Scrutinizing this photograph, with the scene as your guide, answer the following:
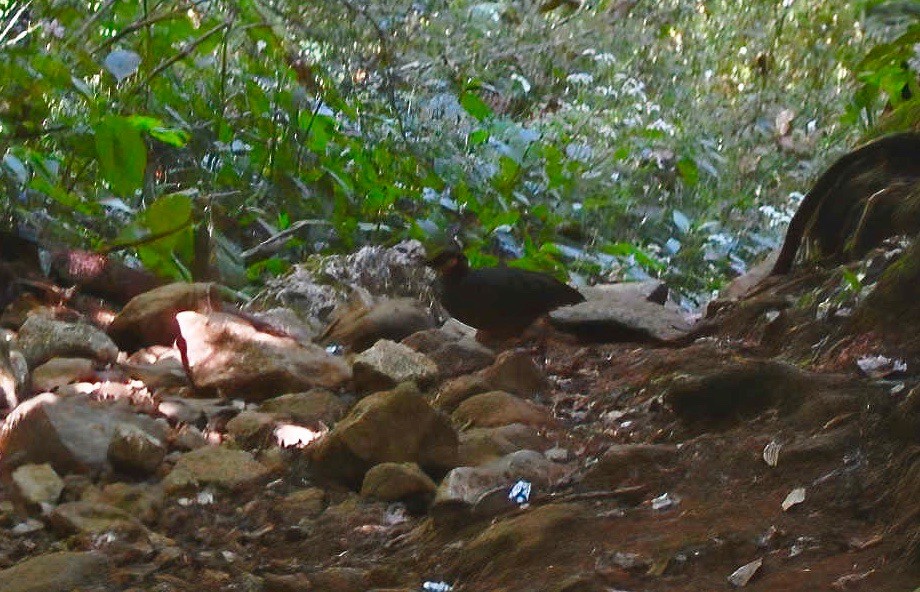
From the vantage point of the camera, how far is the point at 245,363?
11.4 feet

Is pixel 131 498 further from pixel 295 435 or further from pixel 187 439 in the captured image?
pixel 295 435

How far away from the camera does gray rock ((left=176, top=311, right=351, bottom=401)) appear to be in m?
3.45

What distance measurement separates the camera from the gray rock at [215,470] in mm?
2779

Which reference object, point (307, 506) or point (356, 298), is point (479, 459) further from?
point (356, 298)

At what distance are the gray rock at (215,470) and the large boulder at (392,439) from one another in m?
0.20

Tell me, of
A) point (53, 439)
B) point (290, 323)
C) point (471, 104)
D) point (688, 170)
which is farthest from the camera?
point (688, 170)

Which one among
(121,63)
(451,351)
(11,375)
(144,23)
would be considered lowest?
(451,351)

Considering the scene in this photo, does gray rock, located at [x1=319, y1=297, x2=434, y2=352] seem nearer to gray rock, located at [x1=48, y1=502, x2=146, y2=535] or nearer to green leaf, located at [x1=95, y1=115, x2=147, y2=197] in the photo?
green leaf, located at [x1=95, y1=115, x2=147, y2=197]

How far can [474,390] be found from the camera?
3.42 meters

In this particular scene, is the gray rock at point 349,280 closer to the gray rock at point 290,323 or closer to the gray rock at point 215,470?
the gray rock at point 290,323

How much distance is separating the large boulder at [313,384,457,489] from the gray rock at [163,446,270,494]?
0.20 meters

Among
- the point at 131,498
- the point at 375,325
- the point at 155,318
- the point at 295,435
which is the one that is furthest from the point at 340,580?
the point at 375,325

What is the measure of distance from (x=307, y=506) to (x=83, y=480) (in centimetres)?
54

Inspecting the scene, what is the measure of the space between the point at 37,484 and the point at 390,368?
1.20m
